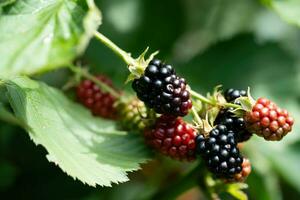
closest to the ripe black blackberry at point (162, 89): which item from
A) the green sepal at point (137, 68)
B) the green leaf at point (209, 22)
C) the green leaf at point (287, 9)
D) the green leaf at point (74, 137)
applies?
the green sepal at point (137, 68)

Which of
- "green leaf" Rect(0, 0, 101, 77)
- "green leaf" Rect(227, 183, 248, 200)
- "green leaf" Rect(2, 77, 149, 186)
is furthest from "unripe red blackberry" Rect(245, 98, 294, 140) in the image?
"green leaf" Rect(0, 0, 101, 77)

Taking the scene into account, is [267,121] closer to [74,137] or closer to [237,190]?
[237,190]

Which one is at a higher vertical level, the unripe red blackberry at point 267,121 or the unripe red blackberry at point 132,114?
the unripe red blackberry at point 267,121

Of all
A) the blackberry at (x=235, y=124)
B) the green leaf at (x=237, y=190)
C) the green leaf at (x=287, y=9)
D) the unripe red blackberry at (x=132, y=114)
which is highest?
the green leaf at (x=287, y=9)

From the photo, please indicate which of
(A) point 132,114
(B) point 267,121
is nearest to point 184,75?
(A) point 132,114

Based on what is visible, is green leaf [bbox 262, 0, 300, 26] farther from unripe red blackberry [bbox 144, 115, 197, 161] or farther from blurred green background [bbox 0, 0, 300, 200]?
unripe red blackberry [bbox 144, 115, 197, 161]

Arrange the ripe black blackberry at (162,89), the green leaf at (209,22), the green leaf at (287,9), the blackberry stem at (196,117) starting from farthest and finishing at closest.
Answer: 1. the green leaf at (209,22)
2. the green leaf at (287,9)
3. the blackberry stem at (196,117)
4. the ripe black blackberry at (162,89)

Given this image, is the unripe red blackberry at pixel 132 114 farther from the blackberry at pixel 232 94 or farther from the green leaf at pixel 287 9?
the green leaf at pixel 287 9
